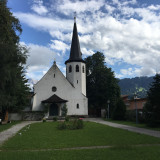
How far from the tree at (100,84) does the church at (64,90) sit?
6.07 metres

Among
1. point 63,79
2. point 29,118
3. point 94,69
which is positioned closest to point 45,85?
point 63,79

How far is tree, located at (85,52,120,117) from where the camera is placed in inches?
1608

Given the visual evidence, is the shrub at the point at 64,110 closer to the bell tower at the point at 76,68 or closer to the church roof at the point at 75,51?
the bell tower at the point at 76,68

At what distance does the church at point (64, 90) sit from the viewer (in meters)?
33.9

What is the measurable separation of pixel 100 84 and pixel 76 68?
794 cm

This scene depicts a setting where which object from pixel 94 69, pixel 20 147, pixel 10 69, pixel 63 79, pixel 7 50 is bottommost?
pixel 20 147

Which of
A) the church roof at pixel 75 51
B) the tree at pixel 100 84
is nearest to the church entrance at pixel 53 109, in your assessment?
the church roof at pixel 75 51

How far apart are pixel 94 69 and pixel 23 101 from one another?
2301 cm

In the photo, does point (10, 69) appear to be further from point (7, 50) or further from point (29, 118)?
point (29, 118)

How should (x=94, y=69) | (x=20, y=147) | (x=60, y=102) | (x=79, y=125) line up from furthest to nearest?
(x=94, y=69) → (x=60, y=102) → (x=79, y=125) → (x=20, y=147)

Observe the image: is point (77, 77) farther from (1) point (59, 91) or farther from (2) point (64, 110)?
(2) point (64, 110)

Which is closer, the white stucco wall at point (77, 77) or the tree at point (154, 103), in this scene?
the tree at point (154, 103)

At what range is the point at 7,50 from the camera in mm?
11922

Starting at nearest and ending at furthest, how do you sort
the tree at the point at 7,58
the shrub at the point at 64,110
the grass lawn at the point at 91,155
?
1. the grass lawn at the point at 91,155
2. the tree at the point at 7,58
3. the shrub at the point at 64,110
